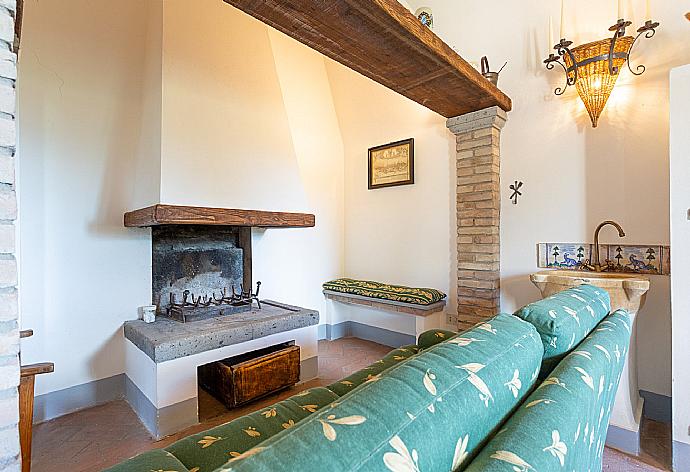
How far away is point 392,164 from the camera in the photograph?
394cm

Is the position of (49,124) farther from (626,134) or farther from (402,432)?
(626,134)

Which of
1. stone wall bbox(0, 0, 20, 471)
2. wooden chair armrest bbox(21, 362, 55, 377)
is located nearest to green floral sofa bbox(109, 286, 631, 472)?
stone wall bbox(0, 0, 20, 471)

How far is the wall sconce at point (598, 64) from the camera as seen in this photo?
7.66 ft

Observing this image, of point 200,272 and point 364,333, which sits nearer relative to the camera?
point 200,272

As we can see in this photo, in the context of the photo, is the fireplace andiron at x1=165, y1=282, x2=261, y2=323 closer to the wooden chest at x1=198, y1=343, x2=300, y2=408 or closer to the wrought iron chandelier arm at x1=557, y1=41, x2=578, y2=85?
the wooden chest at x1=198, y1=343, x2=300, y2=408

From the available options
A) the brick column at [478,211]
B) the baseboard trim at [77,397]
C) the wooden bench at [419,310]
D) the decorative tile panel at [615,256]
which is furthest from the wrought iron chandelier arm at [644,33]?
the baseboard trim at [77,397]

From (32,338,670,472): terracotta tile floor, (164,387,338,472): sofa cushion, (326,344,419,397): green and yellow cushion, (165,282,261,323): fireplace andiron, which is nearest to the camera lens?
(164,387,338,472): sofa cushion

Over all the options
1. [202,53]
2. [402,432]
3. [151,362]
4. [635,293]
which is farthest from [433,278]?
[402,432]

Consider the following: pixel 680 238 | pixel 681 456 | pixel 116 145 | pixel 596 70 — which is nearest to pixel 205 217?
pixel 116 145

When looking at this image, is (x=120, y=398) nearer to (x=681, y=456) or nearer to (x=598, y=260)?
(x=681, y=456)

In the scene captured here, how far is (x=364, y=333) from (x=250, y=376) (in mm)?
1897

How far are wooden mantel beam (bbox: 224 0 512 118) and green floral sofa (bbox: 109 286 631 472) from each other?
144cm

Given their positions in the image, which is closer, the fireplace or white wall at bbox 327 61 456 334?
the fireplace

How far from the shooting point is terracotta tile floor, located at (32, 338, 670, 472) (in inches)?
76.2
